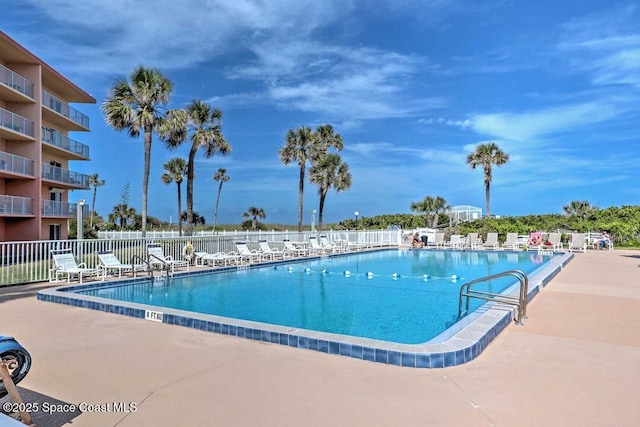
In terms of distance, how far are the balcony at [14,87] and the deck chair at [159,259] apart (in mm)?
15102

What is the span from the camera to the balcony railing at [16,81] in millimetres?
20734

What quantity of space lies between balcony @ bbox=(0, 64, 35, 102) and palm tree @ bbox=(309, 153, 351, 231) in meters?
17.7

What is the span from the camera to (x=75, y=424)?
2955 millimetres

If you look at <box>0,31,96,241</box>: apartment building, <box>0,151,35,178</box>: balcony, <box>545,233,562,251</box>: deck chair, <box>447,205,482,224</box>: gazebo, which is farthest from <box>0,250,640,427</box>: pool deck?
<box>447,205,482,224</box>: gazebo

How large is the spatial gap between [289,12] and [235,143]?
29.3ft

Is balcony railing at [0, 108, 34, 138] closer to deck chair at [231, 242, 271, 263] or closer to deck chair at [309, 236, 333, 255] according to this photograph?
deck chair at [231, 242, 271, 263]

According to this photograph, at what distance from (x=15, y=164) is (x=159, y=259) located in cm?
1604

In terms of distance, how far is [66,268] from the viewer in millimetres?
9883

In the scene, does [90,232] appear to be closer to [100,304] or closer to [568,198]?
[100,304]

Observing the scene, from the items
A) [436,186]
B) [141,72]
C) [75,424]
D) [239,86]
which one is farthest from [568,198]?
[75,424]

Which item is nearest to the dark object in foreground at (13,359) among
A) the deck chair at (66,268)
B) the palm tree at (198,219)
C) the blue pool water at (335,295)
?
the blue pool water at (335,295)

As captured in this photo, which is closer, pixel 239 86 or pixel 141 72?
pixel 141 72

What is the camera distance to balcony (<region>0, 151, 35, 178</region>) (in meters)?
20.5

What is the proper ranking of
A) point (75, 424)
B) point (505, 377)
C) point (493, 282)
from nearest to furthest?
point (75, 424) → point (505, 377) → point (493, 282)
